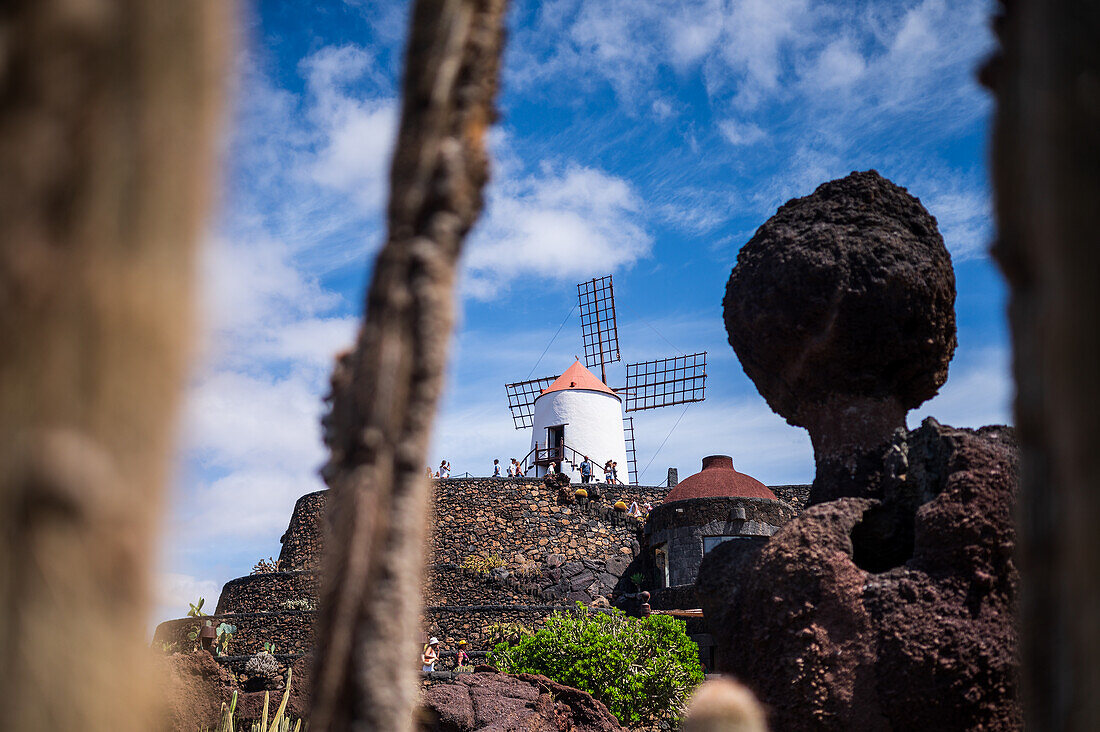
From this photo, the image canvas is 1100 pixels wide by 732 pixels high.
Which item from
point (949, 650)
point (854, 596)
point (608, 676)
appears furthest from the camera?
point (608, 676)

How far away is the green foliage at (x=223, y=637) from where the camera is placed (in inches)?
→ 690

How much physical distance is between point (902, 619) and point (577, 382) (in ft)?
90.4

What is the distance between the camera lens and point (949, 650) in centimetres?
303

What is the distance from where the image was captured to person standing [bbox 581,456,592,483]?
28.3 meters

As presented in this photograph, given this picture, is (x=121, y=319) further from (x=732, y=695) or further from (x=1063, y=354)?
(x=732, y=695)

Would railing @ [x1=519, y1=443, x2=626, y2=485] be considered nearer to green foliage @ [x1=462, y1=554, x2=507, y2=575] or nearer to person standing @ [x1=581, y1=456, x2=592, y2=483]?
person standing @ [x1=581, y1=456, x2=592, y2=483]

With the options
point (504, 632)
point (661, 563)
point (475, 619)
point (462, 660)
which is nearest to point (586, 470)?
point (661, 563)

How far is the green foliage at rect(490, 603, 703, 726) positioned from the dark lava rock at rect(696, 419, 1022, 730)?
4562 mm

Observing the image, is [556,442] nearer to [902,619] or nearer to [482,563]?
[482,563]

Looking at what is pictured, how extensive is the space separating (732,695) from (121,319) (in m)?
0.82

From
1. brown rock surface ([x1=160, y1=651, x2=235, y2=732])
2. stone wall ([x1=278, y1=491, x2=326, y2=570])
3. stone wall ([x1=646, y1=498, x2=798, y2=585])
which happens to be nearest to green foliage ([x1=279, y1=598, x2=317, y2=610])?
stone wall ([x1=278, y1=491, x2=326, y2=570])

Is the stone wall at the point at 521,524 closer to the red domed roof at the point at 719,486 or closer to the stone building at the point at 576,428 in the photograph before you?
the red domed roof at the point at 719,486

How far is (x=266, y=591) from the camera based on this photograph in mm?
21344

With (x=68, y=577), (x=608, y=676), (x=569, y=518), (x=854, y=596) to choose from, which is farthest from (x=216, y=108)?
(x=569, y=518)
